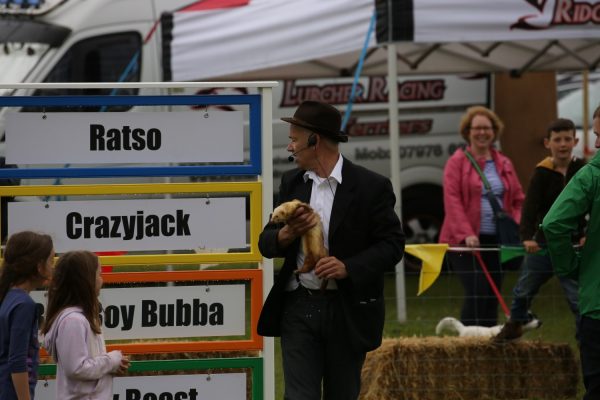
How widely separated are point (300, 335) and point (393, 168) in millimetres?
5504

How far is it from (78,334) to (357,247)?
130 cm

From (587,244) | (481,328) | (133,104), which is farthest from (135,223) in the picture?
(481,328)

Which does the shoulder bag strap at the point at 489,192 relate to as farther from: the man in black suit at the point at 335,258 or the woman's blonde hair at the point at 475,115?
the man in black suit at the point at 335,258

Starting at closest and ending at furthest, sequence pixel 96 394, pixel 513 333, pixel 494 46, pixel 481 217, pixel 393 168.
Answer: pixel 96 394, pixel 513 333, pixel 481 217, pixel 393 168, pixel 494 46

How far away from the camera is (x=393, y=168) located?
1071cm

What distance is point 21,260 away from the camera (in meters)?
5.11

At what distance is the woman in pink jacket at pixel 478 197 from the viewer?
8883mm

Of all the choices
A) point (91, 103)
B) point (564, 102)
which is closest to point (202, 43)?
point (91, 103)

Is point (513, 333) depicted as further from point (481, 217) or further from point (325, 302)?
point (325, 302)

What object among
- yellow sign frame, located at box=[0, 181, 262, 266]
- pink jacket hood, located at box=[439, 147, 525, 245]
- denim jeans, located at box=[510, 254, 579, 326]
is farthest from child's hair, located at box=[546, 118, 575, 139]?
yellow sign frame, located at box=[0, 181, 262, 266]

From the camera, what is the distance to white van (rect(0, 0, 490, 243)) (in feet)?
41.2

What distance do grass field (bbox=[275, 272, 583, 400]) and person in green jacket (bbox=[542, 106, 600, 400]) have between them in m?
3.40

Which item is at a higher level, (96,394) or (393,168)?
(393,168)

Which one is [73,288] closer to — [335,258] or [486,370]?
[335,258]
